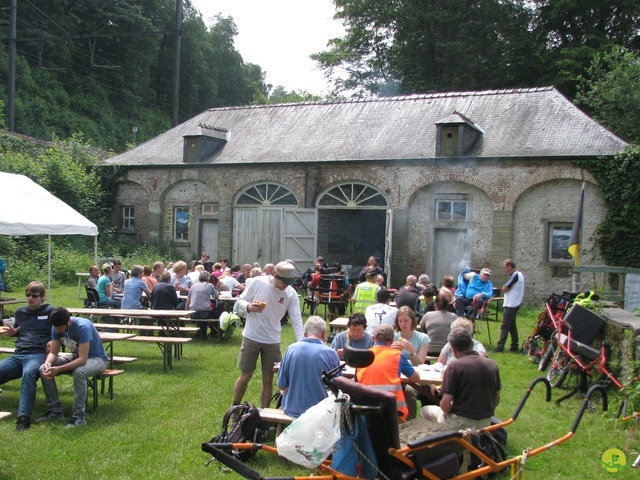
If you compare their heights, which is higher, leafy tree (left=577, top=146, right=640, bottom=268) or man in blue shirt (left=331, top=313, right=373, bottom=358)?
leafy tree (left=577, top=146, right=640, bottom=268)

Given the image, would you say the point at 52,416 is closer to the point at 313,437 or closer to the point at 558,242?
the point at 313,437

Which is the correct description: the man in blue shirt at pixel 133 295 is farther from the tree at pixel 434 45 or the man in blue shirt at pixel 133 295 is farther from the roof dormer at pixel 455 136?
the tree at pixel 434 45

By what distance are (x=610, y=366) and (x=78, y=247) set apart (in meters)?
18.8

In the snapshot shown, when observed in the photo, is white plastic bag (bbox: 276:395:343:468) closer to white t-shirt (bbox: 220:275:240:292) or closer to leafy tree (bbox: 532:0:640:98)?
white t-shirt (bbox: 220:275:240:292)

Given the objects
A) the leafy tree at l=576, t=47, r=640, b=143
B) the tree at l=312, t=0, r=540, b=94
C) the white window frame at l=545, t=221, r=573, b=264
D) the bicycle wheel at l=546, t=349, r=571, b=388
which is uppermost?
the tree at l=312, t=0, r=540, b=94

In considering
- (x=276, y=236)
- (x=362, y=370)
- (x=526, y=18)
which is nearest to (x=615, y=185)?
(x=276, y=236)

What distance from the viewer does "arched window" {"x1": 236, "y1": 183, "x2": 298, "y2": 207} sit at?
69.7 ft

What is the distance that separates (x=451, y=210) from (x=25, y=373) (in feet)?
46.8

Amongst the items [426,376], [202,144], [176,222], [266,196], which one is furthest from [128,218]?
[426,376]

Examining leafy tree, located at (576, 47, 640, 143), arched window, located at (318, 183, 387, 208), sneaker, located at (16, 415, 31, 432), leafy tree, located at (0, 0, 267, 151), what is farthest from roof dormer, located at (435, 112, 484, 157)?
leafy tree, located at (0, 0, 267, 151)

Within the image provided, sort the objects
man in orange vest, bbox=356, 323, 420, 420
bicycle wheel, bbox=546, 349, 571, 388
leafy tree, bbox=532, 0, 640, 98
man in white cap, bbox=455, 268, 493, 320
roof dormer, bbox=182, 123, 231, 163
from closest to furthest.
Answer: man in orange vest, bbox=356, 323, 420, 420 → bicycle wheel, bbox=546, 349, 571, 388 → man in white cap, bbox=455, 268, 493, 320 → roof dormer, bbox=182, 123, 231, 163 → leafy tree, bbox=532, 0, 640, 98

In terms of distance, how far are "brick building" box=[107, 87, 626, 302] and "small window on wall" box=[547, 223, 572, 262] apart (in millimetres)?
38

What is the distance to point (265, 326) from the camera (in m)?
6.59

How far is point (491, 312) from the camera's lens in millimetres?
16641
